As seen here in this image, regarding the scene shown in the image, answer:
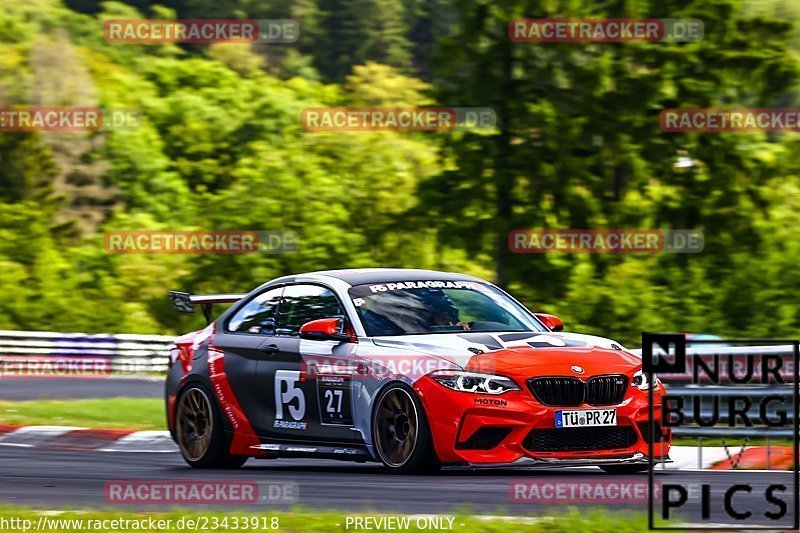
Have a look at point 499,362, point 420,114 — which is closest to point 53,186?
point 420,114

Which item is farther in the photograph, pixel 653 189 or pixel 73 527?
pixel 653 189

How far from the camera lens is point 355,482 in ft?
32.0

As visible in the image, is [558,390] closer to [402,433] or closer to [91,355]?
[402,433]

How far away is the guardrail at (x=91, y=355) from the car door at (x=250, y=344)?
23354 mm

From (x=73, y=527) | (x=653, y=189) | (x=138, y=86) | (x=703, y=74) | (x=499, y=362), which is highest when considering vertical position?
(x=138, y=86)

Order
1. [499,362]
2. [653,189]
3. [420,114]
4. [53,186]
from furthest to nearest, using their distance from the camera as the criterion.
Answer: [53,186], [653,189], [420,114], [499,362]

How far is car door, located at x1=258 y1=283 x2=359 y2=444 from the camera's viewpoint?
10.6 metres

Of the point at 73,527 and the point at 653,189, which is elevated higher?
the point at 653,189

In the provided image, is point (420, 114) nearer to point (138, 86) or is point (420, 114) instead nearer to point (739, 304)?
point (739, 304)

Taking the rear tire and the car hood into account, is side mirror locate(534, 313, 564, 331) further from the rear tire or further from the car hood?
the rear tire

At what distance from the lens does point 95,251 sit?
58906 millimetres

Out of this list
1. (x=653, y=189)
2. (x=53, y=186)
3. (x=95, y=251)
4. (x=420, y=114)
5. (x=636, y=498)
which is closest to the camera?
(x=636, y=498)

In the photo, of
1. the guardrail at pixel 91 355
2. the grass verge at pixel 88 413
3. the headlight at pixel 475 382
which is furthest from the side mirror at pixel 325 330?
the guardrail at pixel 91 355

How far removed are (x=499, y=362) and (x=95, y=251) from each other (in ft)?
166
